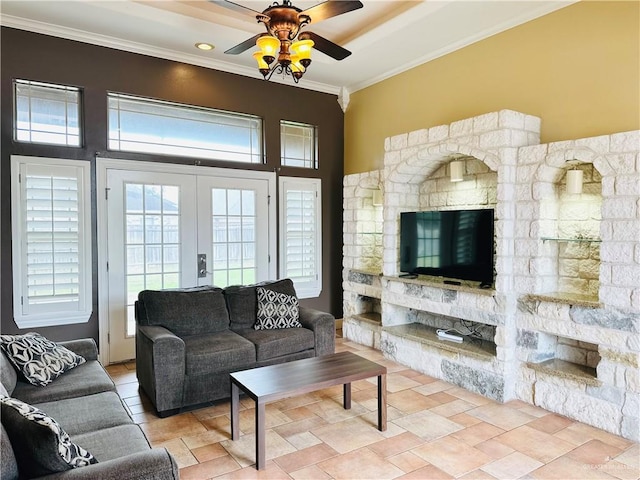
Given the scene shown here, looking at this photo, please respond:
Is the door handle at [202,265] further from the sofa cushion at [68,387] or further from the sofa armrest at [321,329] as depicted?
the sofa cushion at [68,387]

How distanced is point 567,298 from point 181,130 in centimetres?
419

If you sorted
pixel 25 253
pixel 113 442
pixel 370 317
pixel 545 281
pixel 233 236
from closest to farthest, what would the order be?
pixel 113 442
pixel 545 281
pixel 25 253
pixel 233 236
pixel 370 317


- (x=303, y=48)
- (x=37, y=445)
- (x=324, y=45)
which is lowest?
(x=37, y=445)

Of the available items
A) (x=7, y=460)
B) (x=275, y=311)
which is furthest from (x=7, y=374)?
(x=275, y=311)

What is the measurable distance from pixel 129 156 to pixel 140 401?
97.7 inches

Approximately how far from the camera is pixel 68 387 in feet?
9.02

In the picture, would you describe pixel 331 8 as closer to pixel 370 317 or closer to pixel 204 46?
pixel 204 46

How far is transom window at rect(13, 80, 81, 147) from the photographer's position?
164 inches

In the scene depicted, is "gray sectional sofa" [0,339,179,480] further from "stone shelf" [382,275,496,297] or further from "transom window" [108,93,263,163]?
"stone shelf" [382,275,496,297]

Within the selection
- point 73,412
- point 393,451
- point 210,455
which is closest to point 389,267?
point 393,451

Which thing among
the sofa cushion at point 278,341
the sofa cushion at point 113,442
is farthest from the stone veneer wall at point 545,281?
the sofa cushion at point 113,442

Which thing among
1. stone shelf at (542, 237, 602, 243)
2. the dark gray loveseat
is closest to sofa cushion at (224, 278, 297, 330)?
the dark gray loveseat

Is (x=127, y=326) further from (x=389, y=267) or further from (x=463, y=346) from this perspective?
(x=463, y=346)

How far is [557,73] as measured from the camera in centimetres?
372
